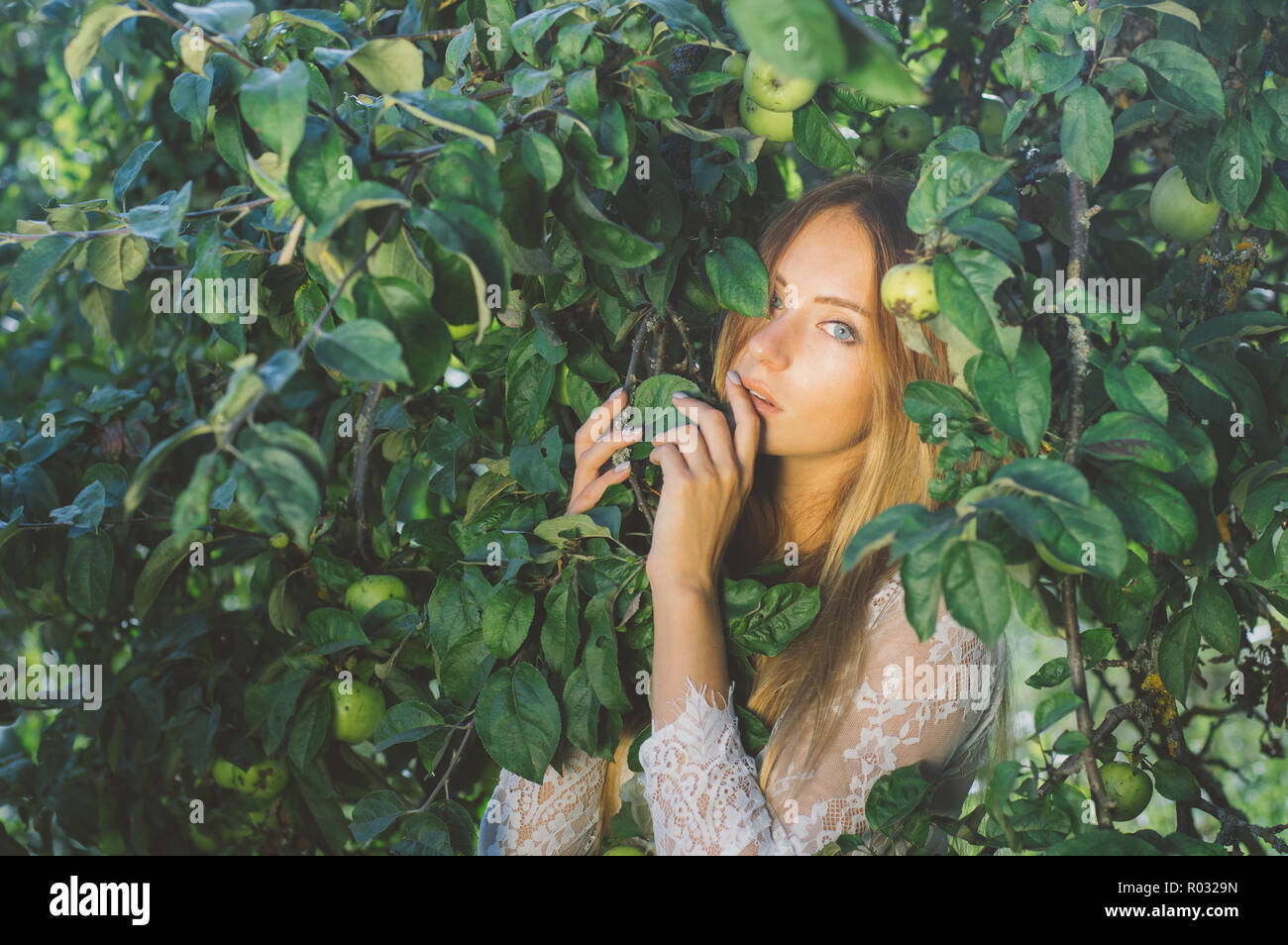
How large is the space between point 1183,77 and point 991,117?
1.77ft

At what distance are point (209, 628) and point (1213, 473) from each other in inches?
50.4

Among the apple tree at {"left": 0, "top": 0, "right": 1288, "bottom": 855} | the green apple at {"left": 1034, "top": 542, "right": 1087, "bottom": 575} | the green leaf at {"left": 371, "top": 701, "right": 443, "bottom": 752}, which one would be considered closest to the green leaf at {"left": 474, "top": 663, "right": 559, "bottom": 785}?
the apple tree at {"left": 0, "top": 0, "right": 1288, "bottom": 855}

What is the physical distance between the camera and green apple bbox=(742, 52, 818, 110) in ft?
3.03

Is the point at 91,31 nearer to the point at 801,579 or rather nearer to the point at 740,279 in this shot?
the point at 740,279

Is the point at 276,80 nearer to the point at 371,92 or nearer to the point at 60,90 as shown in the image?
the point at 371,92

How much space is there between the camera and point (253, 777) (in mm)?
1407

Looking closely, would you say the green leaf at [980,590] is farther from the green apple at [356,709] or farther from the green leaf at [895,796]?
the green apple at [356,709]

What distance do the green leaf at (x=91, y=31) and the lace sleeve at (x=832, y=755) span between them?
0.75 meters

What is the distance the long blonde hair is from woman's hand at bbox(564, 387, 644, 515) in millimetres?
128

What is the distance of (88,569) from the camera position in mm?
1238

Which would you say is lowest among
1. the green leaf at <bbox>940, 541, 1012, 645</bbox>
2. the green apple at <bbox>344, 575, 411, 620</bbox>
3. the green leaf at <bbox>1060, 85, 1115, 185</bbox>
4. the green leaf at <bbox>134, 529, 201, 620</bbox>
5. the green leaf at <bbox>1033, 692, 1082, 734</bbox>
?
the green leaf at <bbox>1033, 692, 1082, 734</bbox>

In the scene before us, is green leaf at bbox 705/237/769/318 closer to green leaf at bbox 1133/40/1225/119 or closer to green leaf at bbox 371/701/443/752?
green leaf at bbox 1133/40/1225/119

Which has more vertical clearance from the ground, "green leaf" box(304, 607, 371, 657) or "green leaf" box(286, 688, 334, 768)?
"green leaf" box(304, 607, 371, 657)

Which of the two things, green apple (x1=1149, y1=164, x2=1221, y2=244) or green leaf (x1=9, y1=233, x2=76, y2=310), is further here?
green apple (x1=1149, y1=164, x2=1221, y2=244)
